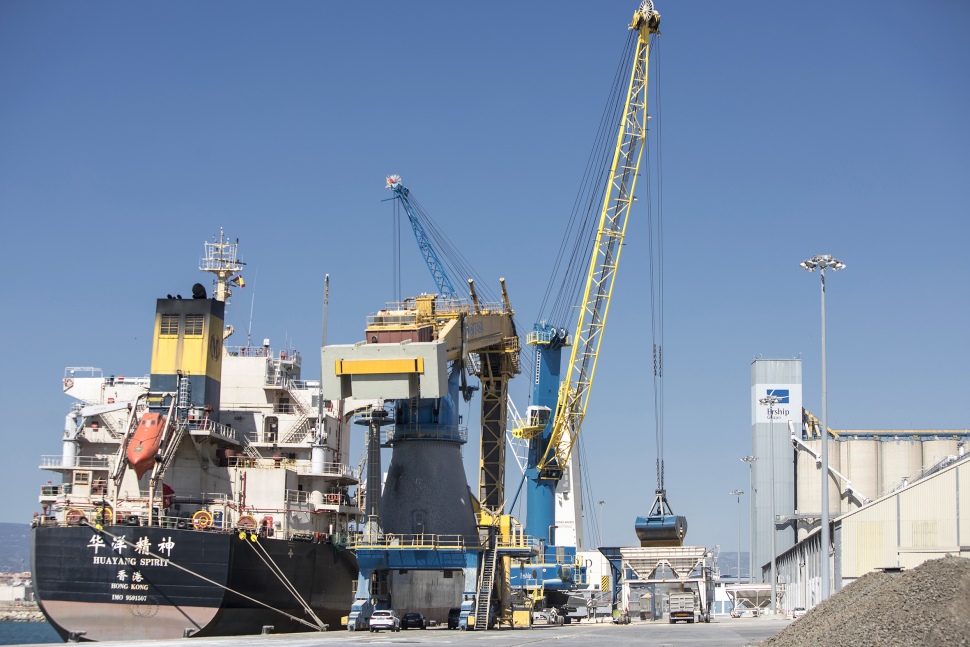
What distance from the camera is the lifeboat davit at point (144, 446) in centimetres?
5316

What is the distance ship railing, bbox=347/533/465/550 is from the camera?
5691 centimetres

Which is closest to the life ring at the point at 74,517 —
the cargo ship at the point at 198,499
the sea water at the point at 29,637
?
the cargo ship at the point at 198,499

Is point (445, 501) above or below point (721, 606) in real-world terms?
above

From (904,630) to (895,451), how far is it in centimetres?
8449

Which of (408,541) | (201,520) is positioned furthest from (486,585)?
(201,520)

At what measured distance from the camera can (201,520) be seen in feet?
176

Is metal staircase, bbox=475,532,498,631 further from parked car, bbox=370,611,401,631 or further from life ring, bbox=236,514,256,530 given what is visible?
life ring, bbox=236,514,256,530

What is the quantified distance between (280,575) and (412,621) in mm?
7083

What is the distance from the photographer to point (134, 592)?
50938 mm

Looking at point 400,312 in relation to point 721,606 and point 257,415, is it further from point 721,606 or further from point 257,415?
point 721,606

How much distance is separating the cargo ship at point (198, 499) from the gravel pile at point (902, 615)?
28.6m

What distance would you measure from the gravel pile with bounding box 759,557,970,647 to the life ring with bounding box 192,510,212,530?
29367 mm

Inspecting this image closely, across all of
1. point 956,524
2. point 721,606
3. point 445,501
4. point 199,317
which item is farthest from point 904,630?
point 721,606

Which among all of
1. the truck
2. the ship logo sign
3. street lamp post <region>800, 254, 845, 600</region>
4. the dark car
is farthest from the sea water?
the ship logo sign
